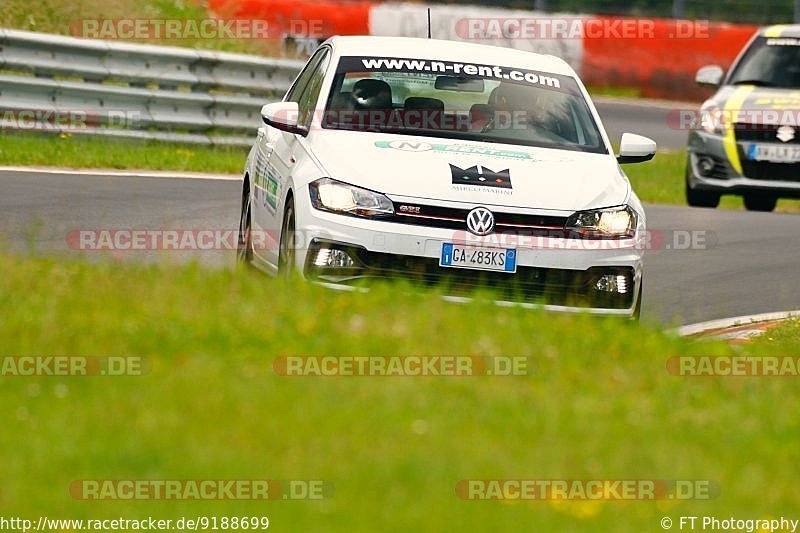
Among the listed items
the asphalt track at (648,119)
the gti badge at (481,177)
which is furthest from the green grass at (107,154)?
the gti badge at (481,177)

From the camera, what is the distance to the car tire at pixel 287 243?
925 centimetres

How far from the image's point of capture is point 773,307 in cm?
1252

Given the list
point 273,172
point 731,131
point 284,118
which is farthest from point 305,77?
point 731,131

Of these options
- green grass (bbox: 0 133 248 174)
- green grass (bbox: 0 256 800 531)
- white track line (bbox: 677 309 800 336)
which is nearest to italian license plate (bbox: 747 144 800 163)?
white track line (bbox: 677 309 800 336)

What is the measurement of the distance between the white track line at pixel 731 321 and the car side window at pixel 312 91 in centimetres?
262

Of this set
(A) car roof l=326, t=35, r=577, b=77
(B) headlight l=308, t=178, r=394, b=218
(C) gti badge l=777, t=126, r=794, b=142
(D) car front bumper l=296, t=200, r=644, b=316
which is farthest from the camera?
(C) gti badge l=777, t=126, r=794, b=142

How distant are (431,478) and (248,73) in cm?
1496

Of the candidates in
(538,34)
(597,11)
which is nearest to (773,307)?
(538,34)

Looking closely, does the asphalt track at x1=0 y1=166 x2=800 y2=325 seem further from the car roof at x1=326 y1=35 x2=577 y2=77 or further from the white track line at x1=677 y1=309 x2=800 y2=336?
the car roof at x1=326 y1=35 x2=577 y2=77

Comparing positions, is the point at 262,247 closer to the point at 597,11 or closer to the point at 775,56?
the point at 775,56

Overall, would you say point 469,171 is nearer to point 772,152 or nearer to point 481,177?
point 481,177

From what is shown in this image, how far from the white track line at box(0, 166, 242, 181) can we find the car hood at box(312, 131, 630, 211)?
6948 millimetres

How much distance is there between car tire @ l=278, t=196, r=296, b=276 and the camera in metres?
9.25

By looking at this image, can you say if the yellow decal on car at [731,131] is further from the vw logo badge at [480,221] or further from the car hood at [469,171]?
the vw logo badge at [480,221]
